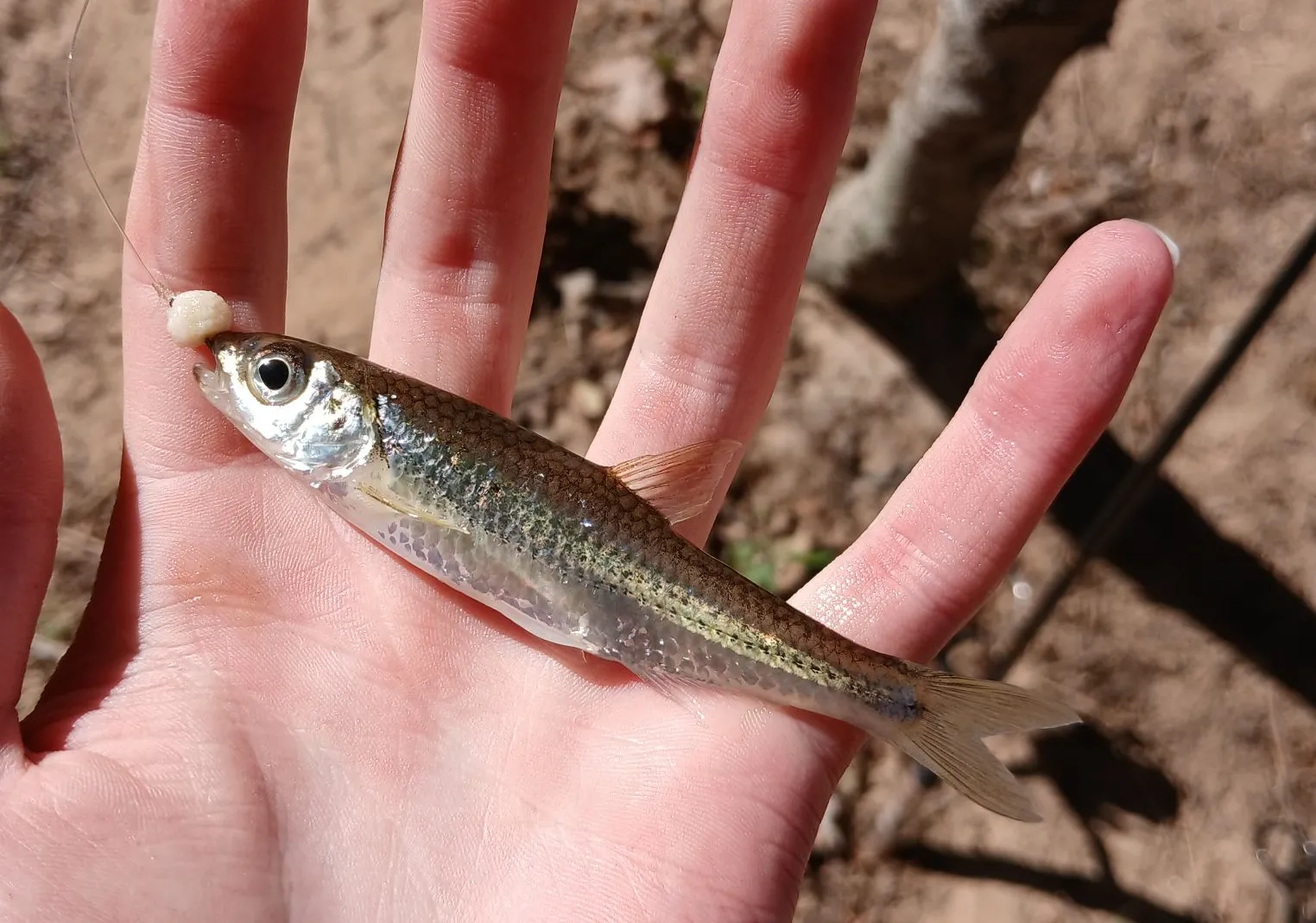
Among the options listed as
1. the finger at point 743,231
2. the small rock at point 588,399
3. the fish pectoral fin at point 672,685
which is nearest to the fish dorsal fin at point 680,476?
the finger at point 743,231

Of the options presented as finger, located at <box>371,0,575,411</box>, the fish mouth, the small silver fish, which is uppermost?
finger, located at <box>371,0,575,411</box>

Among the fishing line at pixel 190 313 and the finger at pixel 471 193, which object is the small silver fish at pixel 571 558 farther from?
the finger at pixel 471 193

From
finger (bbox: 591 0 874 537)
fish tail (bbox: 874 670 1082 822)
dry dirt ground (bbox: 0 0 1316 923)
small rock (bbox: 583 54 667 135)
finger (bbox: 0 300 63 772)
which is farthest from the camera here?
small rock (bbox: 583 54 667 135)

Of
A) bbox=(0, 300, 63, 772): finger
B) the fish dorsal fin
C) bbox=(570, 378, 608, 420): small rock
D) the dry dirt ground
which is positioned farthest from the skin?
the dry dirt ground

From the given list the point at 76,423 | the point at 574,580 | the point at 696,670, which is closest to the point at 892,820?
the point at 696,670

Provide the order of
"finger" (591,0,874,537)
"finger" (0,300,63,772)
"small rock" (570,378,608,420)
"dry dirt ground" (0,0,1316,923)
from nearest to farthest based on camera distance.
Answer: "finger" (0,300,63,772), "finger" (591,0,874,537), "dry dirt ground" (0,0,1316,923), "small rock" (570,378,608,420)

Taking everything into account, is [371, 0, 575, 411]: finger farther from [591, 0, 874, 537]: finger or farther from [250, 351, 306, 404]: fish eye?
[591, 0, 874, 537]: finger
